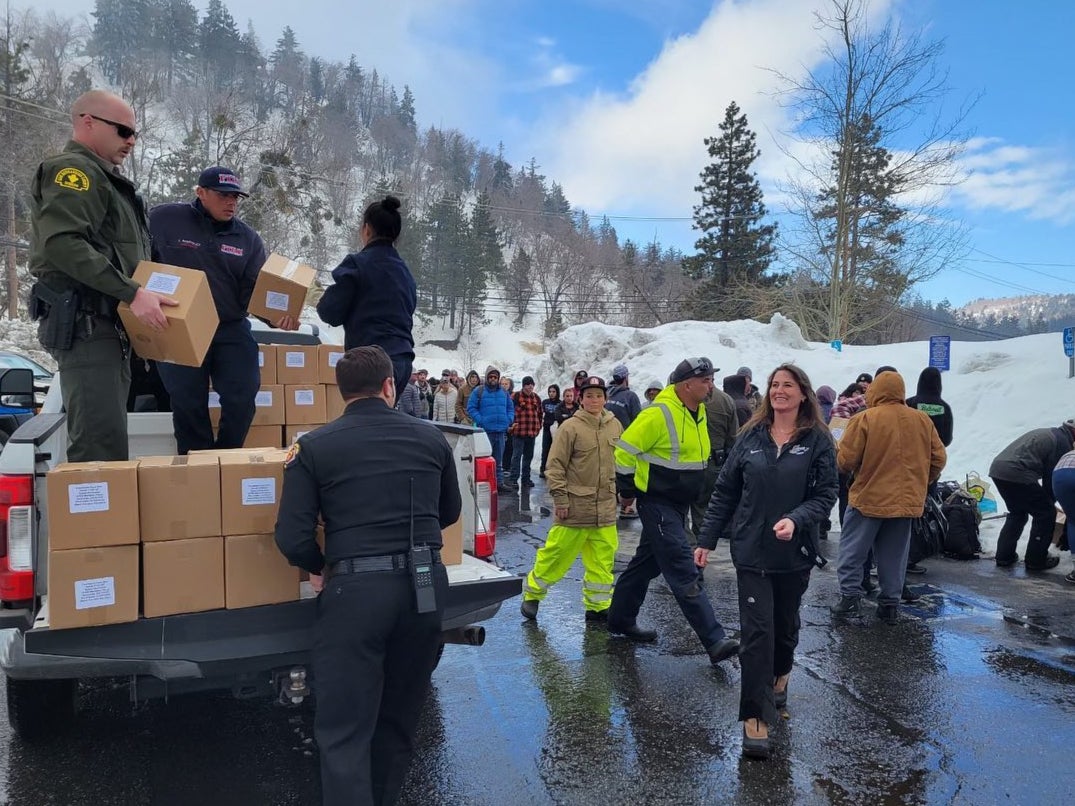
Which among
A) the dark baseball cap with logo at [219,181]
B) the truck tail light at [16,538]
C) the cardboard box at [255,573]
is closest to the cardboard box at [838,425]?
the dark baseball cap with logo at [219,181]

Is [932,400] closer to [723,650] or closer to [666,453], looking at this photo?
[666,453]

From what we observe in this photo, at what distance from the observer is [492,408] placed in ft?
41.9

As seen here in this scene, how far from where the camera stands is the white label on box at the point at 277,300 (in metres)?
4.11

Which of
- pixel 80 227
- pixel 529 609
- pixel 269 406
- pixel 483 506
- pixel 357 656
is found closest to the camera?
pixel 357 656

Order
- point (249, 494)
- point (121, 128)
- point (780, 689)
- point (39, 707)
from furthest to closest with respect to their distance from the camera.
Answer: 1. point (780, 689)
2. point (121, 128)
3. point (39, 707)
4. point (249, 494)

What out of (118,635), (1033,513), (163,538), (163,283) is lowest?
(1033,513)

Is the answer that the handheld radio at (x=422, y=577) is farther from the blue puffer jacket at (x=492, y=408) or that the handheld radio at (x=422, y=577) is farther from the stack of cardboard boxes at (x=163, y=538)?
the blue puffer jacket at (x=492, y=408)

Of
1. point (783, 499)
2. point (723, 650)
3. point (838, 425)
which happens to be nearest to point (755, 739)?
point (723, 650)

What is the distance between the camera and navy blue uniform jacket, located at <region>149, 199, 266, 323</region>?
13.2 ft

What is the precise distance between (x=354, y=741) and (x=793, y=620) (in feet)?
8.04

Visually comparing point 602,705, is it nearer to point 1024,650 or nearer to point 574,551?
point 574,551

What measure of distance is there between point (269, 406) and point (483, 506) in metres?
1.50

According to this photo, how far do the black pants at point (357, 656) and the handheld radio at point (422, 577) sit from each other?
0.11ft

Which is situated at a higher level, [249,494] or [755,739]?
[249,494]
